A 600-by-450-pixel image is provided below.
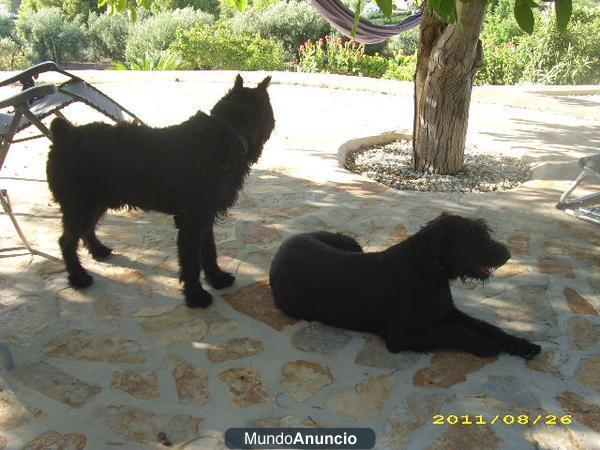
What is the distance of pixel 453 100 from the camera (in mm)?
5371

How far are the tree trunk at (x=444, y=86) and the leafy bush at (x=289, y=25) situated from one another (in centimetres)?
1368

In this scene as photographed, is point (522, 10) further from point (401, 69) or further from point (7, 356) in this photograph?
point (401, 69)

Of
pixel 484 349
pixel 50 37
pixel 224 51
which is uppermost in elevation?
pixel 50 37

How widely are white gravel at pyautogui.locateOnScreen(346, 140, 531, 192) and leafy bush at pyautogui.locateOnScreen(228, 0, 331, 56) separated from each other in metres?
12.9

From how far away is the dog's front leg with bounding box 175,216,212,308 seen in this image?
3178mm

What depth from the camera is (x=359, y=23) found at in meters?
8.67

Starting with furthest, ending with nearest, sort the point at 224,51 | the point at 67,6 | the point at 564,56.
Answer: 1. the point at 67,6
2. the point at 224,51
3. the point at 564,56

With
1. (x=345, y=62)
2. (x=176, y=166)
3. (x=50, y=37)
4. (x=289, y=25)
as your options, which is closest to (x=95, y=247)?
(x=176, y=166)

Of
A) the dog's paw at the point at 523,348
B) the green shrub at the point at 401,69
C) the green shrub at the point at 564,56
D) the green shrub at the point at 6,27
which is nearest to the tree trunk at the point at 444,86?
the dog's paw at the point at 523,348

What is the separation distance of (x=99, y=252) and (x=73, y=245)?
0.38m

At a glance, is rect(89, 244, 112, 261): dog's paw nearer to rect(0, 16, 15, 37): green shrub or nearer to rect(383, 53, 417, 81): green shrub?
rect(383, 53, 417, 81): green shrub
